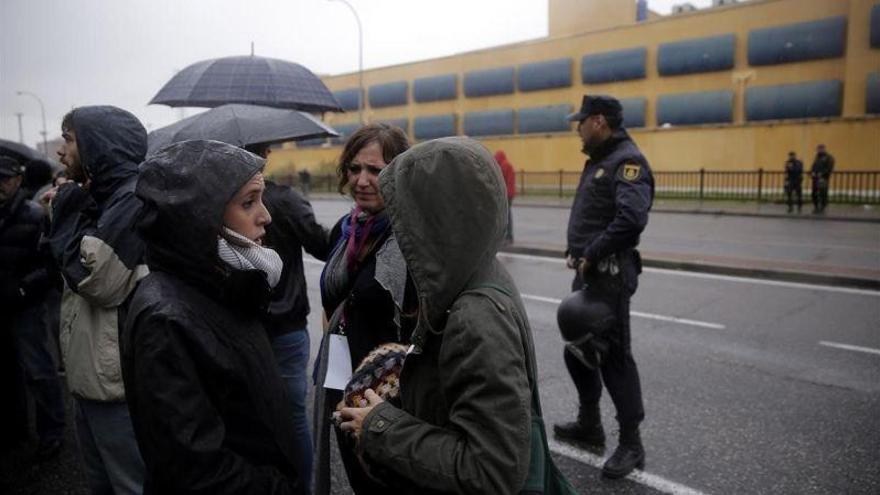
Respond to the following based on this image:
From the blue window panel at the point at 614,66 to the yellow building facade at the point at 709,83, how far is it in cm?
6

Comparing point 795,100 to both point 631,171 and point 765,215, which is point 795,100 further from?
point 631,171

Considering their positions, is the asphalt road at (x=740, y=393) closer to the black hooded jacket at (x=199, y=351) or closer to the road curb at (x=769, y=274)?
the road curb at (x=769, y=274)

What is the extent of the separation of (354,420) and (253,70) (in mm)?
3820

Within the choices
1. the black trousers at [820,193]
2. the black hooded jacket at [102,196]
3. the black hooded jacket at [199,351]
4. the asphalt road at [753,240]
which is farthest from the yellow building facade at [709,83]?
the black hooded jacket at [199,351]

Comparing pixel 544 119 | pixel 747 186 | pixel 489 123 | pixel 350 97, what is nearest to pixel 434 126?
pixel 489 123

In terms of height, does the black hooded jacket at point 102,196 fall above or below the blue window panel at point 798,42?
below

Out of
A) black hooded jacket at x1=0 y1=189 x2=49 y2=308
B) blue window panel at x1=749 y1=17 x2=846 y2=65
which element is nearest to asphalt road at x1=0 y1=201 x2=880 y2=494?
black hooded jacket at x1=0 y1=189 x2=49 y2=308

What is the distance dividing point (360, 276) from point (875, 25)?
930 inches

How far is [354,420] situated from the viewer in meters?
1.56

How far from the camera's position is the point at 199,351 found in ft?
5.24

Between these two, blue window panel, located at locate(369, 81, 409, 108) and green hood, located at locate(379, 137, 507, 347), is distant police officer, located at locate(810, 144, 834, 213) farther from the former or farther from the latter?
blue window panel, located at locate(369, 81, 409, 108)

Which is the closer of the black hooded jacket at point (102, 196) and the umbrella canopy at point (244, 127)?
the black hooded jacket at point (102, 196)

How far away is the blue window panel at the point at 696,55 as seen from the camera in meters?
23.6

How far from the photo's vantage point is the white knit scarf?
1.73 m
